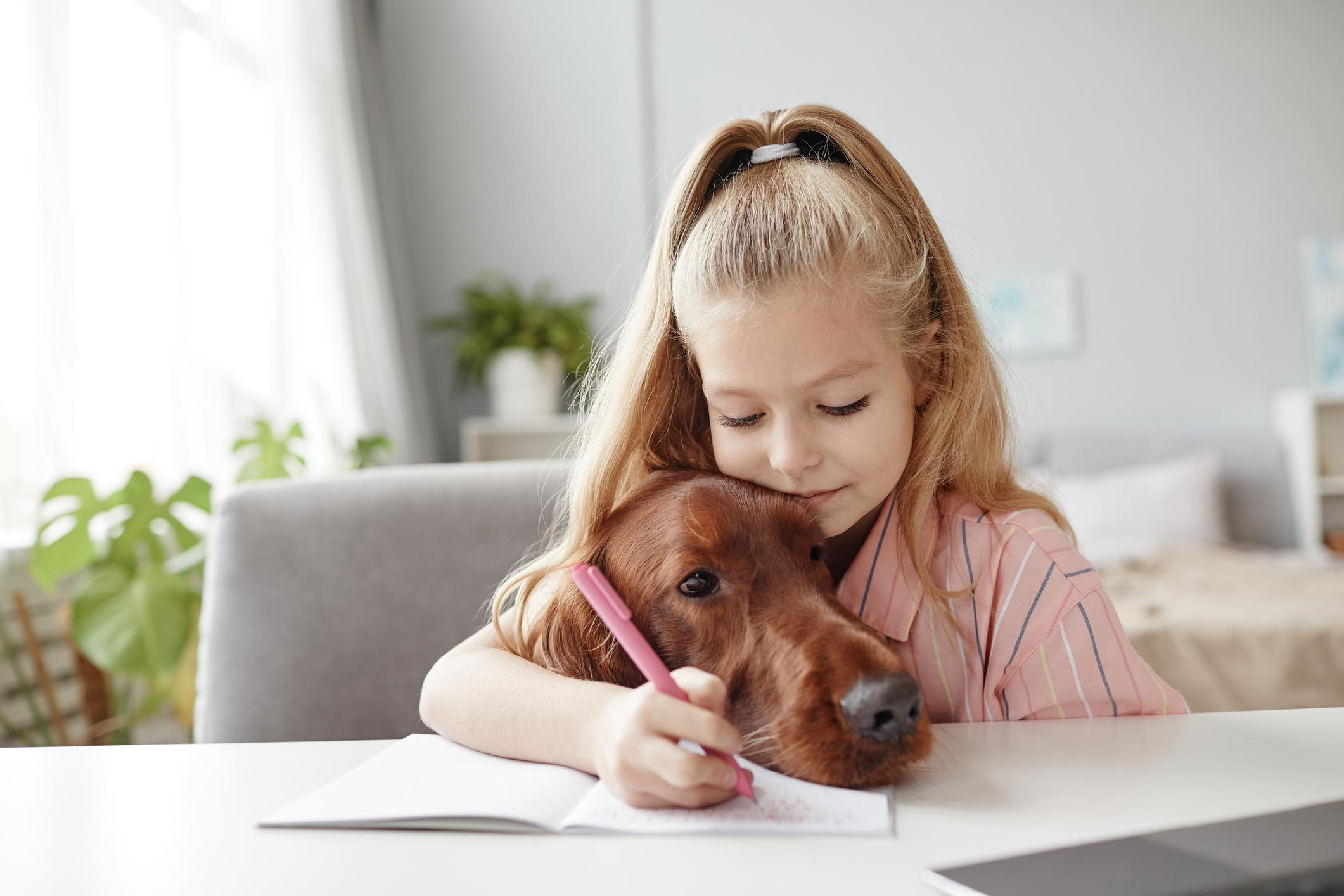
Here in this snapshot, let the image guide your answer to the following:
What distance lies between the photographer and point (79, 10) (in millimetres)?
2684

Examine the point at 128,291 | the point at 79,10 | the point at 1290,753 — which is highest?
the point at 79,10

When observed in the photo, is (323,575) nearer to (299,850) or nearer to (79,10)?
(299,850)

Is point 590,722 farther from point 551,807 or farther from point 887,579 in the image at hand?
point 887,579

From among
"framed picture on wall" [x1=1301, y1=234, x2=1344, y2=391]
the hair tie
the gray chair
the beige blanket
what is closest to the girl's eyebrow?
the hair tie

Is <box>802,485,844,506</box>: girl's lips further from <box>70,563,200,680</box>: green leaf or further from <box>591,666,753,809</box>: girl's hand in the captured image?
<box>70,563,200,680</box>: green leaf

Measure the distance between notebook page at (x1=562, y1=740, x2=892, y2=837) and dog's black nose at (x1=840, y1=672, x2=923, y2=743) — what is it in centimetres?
4

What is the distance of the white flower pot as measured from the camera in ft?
14.9

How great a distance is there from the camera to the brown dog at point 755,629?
636 mm

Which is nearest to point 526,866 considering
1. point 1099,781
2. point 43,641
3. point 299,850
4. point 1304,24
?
point 299,850

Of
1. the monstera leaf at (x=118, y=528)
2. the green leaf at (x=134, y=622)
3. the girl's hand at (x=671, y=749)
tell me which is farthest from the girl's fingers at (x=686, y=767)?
the monstera leaf at (x=118, y=528)

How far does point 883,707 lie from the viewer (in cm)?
63

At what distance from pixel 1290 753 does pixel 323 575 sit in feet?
3.74

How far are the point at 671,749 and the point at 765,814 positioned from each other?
7 cm

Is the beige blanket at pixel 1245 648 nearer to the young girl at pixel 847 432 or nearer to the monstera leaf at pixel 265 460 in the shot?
the young girl at pixel 847 432
